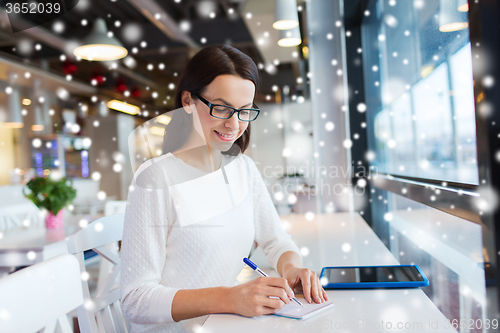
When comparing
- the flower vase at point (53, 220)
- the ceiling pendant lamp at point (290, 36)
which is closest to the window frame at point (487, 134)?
the ceiling pendant lamp at point (290, 36)

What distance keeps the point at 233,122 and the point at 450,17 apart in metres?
0.56

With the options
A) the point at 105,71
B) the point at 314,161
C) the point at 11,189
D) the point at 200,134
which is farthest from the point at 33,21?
the point at 200,134

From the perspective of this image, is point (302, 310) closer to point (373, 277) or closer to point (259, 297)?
point (259, 297)

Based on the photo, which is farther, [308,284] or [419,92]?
[419,92]

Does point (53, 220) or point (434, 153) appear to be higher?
point (434, 153)

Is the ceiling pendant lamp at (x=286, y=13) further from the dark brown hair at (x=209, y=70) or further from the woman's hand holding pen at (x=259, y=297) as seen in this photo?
the woman's hand holding pen at (x=259, y=297)

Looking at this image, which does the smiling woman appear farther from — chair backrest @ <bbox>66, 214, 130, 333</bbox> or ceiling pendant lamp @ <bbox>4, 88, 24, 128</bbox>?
ceiling pendant lamp @ <bbox>4, 88, 24, 128</bbox>

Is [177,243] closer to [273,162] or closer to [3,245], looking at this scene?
[3,245]

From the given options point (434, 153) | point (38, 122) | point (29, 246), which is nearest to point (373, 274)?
point (434, 153)

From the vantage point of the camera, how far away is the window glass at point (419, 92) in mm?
807

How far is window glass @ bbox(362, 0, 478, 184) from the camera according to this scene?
2.65 ft

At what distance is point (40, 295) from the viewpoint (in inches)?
21.5

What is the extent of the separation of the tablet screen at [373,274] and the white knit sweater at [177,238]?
A: 19 cm

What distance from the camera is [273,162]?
9.95 ft
